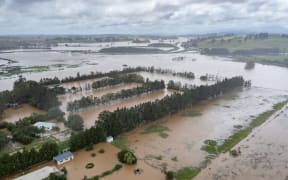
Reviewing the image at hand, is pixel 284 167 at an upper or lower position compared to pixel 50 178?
lower

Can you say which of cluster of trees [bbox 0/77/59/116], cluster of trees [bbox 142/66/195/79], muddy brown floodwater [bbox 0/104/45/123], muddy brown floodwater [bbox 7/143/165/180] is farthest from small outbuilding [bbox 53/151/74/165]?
cluster of trees [bbox 142/66/195/79]

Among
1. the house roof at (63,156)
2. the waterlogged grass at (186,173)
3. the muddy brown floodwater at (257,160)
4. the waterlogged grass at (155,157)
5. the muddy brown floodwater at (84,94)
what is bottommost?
the muddy brown floodwater at (257,160)

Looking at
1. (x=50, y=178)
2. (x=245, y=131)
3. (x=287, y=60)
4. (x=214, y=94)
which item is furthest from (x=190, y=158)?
(x=287, y=60)

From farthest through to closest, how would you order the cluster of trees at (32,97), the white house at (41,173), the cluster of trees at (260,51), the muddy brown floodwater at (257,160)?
the cluster of trees at (260,51), the cluster of trees at (32,97), the muddy brown floodwater at (257,160), the white house at (41,173)

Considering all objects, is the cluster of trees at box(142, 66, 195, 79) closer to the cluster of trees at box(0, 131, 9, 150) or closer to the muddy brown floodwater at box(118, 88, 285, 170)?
the muddy brown floodwater at box(118, 88, 285, 170)

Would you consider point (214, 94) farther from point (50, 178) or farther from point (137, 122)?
point (50, 178)

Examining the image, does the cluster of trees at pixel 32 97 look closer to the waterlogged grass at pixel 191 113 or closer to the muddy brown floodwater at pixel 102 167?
the muddy brown floodwater at pixel 102 167

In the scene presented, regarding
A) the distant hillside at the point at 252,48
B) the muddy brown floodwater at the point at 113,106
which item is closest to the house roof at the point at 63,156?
the muddy brown floodwater at the point at 113,106
